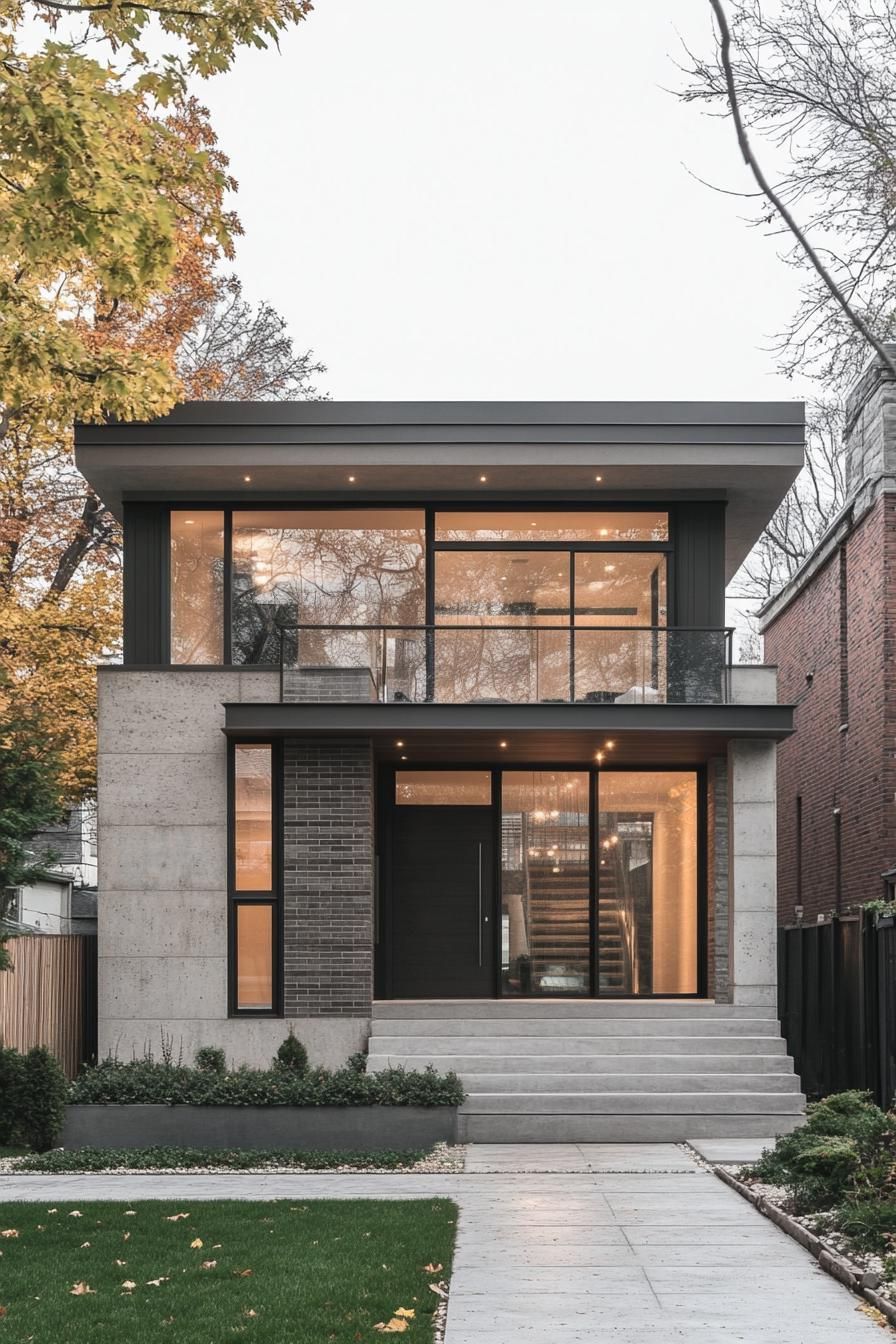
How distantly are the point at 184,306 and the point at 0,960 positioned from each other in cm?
1466

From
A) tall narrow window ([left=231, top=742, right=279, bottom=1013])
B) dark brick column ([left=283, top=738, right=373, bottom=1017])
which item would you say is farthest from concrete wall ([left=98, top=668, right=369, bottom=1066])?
dark brick column ([left=283, top=738, right=373, bottom=1017])

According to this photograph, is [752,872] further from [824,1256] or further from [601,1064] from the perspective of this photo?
[824,1256]

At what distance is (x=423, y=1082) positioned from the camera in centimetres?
1455

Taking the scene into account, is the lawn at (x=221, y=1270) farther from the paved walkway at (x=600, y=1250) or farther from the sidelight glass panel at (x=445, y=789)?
the sidelight glass panel at (x=445, y=789)

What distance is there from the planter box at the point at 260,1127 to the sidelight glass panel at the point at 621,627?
538 centimetres

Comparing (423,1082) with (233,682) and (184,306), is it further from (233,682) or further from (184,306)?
(184,306)

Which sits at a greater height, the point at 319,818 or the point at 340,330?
the point at 340,330

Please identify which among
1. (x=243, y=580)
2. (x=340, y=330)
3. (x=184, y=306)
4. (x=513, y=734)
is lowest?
(x=513, y=734)

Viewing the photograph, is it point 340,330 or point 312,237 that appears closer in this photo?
point 312,237

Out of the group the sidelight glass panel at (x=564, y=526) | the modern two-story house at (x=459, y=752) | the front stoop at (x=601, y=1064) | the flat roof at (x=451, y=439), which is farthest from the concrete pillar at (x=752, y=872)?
the flat roof at (x=451, y=439)

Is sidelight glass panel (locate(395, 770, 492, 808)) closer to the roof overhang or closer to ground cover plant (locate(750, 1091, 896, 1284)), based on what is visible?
the roof overhang

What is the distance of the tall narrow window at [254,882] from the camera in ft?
55.5

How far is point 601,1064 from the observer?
52.7 ft

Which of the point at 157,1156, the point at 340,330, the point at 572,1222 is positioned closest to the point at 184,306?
the point at 157,1156
